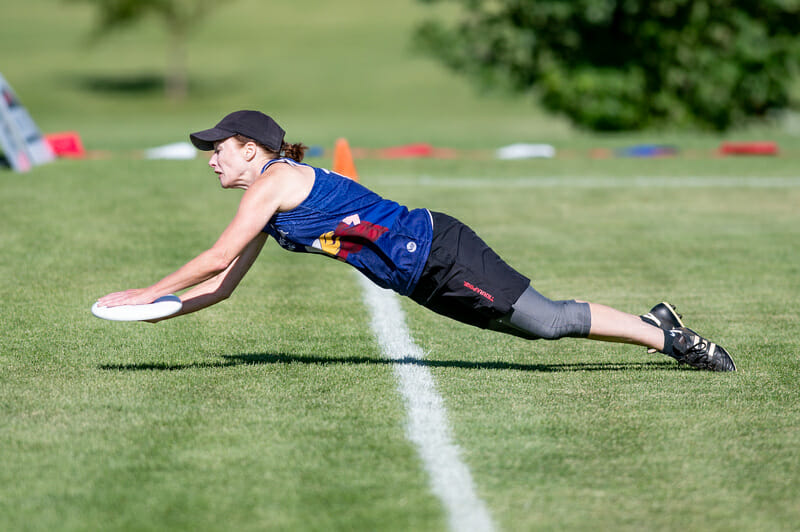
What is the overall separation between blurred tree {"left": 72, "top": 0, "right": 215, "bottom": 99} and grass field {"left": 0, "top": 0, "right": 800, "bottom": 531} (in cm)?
3970

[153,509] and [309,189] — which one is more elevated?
[309,189]

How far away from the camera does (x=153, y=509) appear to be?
3885 millimetres

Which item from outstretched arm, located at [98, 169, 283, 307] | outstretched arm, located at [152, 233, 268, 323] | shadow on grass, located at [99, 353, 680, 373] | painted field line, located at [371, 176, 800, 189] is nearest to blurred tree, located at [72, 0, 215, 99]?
painted field line, located at [371, 176, 800, 189]

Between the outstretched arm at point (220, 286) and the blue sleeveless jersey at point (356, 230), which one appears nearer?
the blue sleeveless jersey at point (356, 230)

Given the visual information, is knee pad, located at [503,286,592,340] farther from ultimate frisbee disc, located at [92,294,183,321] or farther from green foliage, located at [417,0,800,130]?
green foliage, located at [417,0,800,130]

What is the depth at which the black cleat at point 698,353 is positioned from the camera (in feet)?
19.6

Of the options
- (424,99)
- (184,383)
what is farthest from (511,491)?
(424,99)

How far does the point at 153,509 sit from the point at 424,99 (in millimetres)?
51951

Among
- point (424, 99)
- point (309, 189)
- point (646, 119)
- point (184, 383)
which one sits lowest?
point (424, 99)

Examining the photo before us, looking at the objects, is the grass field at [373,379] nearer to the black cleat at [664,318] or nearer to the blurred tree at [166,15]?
the black cleat at [664,318]

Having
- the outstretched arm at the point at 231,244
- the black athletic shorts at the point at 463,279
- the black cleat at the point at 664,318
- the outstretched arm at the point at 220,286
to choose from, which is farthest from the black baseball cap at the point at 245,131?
the black cleat at the point at 664,318

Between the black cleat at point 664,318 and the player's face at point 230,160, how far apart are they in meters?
2.52

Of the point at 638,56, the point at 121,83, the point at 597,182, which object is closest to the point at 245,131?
the point at 597,182

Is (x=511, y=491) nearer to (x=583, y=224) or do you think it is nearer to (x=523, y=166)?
(x=583, y=224)
